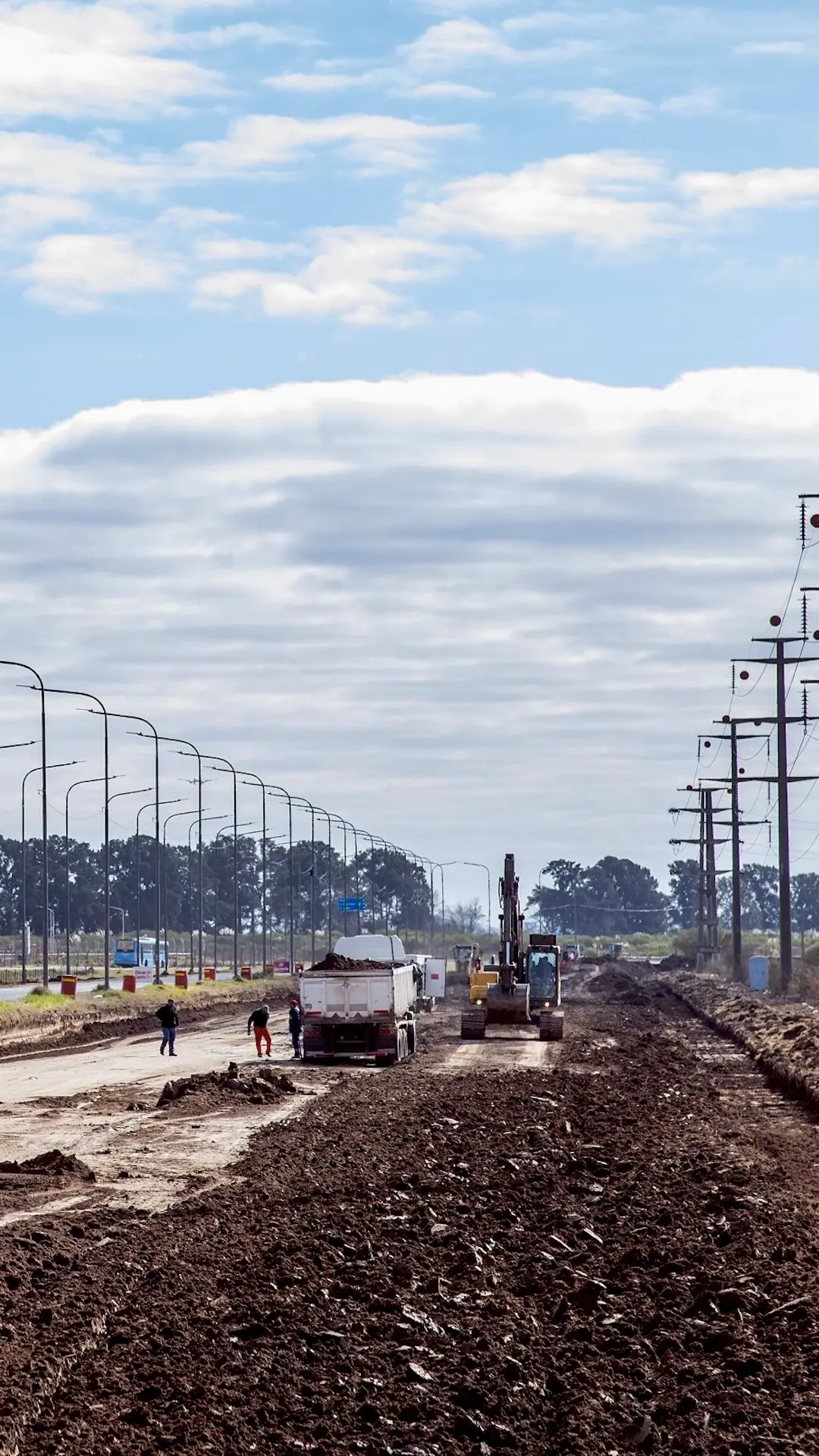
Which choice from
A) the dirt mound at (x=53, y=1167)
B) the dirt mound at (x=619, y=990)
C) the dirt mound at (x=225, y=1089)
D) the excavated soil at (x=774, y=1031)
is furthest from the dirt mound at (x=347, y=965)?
the dirt mound at (x=619, y=990)

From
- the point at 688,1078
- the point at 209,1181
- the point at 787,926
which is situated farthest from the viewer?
the point at 787,926

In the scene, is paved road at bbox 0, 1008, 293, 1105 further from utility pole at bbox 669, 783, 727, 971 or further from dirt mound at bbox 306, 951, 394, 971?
utility pole at bbox 669, 783, 727, 971

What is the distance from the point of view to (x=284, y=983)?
4400 inches

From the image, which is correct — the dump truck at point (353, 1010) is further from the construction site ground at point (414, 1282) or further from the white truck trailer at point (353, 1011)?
the construction site ground at point (414, 1282)

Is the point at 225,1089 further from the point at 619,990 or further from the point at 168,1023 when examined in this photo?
the point at 619,990

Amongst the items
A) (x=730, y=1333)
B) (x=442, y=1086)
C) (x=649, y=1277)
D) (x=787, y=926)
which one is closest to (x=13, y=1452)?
(x=730, y=1333)

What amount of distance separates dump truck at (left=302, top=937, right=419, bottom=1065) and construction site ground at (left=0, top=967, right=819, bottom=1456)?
1126cm

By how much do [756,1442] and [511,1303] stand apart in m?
4.40

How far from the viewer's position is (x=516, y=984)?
2077 inches

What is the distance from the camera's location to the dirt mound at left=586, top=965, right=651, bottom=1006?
84312mm

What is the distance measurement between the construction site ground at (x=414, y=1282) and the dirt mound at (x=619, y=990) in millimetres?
52321

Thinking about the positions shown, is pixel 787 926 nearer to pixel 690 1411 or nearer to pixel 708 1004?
pixel 708 1004

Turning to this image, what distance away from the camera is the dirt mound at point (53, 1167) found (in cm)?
2384

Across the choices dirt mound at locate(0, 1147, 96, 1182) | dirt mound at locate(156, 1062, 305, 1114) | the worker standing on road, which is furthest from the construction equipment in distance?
dirt mound at locate(0, 1147, 96, 1182)
